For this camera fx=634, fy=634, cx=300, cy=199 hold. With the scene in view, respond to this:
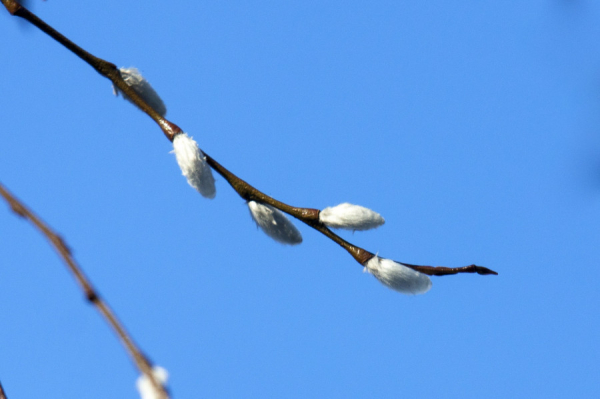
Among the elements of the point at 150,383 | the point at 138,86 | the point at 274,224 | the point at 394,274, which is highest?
the point at 138,86

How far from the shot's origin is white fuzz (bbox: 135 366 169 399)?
15.8 inches

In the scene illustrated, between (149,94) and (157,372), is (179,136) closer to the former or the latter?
(149,94)

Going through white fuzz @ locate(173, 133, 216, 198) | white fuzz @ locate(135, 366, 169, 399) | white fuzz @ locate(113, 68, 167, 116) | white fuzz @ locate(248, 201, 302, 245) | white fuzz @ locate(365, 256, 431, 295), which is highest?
white fuzz @ locate(113, 68, 167, 116)

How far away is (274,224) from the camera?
2.66 feet

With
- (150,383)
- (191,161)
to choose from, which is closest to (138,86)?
(191,161)

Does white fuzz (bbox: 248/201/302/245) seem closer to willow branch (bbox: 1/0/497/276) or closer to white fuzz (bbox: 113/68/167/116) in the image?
willow branch (bbox: 1/0/497/276)

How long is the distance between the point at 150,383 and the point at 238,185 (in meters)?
0.39

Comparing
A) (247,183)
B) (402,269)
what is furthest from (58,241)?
(402,269)

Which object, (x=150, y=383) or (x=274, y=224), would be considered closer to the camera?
(x=150, y=383)

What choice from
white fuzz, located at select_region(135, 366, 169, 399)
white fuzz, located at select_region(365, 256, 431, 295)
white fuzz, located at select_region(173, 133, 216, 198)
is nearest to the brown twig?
white fuzz, located at select_region(135, 366, 169, 399)

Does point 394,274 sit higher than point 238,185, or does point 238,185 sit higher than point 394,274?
point 238,185

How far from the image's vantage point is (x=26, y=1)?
0.94 m

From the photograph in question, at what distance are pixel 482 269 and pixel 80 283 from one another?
1.66 feet

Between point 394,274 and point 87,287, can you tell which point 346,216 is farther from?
point 87,287
